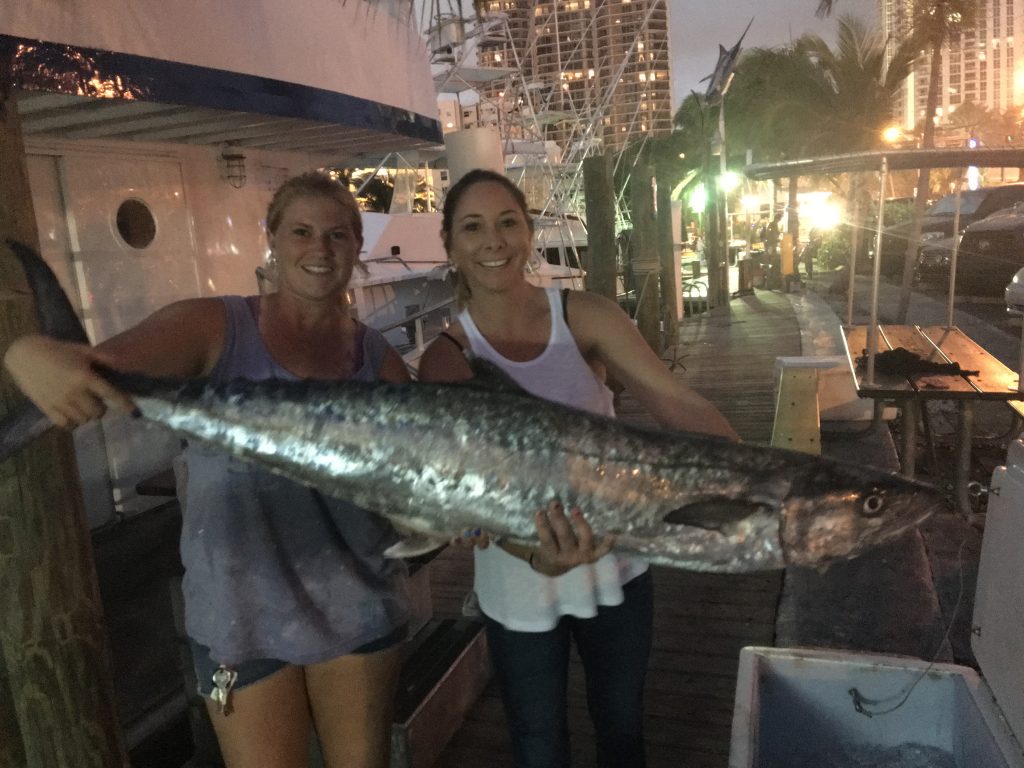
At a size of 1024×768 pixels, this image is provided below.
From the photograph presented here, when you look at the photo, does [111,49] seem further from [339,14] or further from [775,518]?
[775,518]

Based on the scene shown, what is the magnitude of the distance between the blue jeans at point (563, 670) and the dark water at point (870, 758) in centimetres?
64

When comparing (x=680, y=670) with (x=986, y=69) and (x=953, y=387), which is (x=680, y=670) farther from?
(x=986, y=69)

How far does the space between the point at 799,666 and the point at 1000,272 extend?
61.2 feet

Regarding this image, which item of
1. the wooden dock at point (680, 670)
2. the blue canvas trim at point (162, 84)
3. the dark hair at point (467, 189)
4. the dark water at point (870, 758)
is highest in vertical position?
the blue canvas trim at point (162, 84)

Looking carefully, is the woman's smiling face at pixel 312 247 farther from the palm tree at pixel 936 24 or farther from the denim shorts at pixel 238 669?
the palm tree at pixel 936 24

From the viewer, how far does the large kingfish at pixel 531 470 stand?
1.75 meters

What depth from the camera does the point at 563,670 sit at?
2.06 meters

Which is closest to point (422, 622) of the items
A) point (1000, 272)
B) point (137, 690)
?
point (137, 690)

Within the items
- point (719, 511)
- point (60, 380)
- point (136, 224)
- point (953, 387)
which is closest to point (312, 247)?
point (60, 380)

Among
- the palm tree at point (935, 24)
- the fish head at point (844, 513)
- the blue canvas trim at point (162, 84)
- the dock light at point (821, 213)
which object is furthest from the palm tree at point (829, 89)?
the fish head at point (844, 513)

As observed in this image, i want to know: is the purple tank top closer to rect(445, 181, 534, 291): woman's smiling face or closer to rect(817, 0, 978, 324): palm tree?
rect(445, 181, 534, 291): woman's smiling face

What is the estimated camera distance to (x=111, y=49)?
418 cm

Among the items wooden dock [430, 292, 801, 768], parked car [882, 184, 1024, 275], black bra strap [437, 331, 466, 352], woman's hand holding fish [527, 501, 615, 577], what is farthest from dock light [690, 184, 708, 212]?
woman's hand holding fish [527, 501, 615, 577]

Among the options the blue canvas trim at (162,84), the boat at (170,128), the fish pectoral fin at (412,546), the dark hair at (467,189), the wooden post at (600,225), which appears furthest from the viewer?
the wooden post at (600,225)
